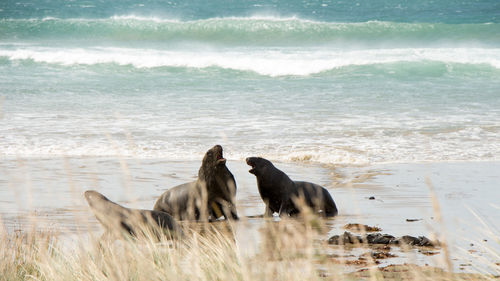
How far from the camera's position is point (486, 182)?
8586 millimetres

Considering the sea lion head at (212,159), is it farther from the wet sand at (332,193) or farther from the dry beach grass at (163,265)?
the dry beach grass at (163,265)

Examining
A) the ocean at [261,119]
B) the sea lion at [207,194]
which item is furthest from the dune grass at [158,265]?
the sea lion at [207,194]

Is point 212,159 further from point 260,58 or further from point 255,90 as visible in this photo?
point 260,58

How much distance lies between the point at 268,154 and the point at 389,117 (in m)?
4.41

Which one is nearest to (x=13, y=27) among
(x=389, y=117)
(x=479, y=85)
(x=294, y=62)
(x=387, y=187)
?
(x=294, y=62)

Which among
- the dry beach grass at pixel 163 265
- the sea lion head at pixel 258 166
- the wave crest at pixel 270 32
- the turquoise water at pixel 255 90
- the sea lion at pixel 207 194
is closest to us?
the dry beach grass at pixel 163 265

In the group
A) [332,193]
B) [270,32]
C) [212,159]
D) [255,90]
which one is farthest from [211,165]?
[270,32]

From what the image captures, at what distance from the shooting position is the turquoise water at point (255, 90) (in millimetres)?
11422

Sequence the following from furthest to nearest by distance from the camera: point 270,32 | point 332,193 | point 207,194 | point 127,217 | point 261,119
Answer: point 270,32
point 261,119
point 332,193
point 207,194
point 127,217

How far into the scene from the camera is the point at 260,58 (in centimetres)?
2623

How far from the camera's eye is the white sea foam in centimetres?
2473

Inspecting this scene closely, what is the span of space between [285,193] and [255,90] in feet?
40.0

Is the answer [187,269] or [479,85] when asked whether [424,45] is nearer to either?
[479,85]

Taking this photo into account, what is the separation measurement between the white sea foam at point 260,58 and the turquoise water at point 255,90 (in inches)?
2.8
